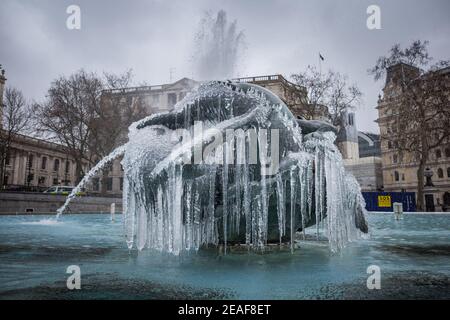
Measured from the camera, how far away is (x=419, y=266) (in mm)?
4539

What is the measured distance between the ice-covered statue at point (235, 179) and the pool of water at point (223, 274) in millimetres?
576

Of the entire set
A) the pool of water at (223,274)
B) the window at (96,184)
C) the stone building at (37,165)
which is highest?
the stone building at (37,165)

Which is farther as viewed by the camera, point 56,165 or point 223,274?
point 56,165

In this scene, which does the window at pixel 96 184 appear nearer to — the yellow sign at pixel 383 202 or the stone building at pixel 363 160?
the stone building at pixel 363 160

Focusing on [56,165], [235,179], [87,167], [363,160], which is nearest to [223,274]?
[235,179]

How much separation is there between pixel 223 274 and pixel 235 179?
7.97 ft

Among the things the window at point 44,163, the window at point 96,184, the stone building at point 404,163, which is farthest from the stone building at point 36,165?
the stone building at point 404,163

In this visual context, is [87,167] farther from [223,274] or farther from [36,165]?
[223,274]

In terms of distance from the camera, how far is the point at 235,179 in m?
6.27

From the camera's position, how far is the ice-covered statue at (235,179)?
6.07 metres

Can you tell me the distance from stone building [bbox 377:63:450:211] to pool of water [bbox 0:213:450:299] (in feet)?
83.1
